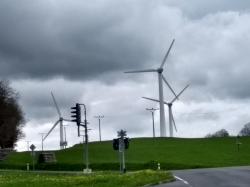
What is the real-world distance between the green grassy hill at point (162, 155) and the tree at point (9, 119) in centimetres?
293

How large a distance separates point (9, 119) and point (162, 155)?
28625 millimetres

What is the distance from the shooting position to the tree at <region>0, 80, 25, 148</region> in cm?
10750

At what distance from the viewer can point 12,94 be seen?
375ft

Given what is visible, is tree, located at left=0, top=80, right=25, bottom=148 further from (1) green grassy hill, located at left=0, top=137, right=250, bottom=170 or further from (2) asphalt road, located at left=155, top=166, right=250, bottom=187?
(2) asphalt road, located at left=155, top=166, right=250, bottom=187

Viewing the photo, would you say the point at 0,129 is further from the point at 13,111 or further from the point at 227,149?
the point at 227,149

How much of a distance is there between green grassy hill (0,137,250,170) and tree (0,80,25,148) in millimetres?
2930

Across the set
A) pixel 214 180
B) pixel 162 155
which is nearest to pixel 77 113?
pixel 214 180

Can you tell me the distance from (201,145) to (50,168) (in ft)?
121

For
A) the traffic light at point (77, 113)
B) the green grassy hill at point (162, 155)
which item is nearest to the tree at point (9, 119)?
the green grassy hill at point (162, 155)

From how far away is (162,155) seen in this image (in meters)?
94.7

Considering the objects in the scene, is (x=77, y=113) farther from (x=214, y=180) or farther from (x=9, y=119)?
(x=9, y=119)

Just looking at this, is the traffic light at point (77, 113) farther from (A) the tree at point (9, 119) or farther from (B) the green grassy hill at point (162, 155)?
(A) the tree at point (9, 119)

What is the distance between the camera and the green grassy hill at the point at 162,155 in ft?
252

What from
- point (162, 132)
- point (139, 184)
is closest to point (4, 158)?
point (162, 132)
